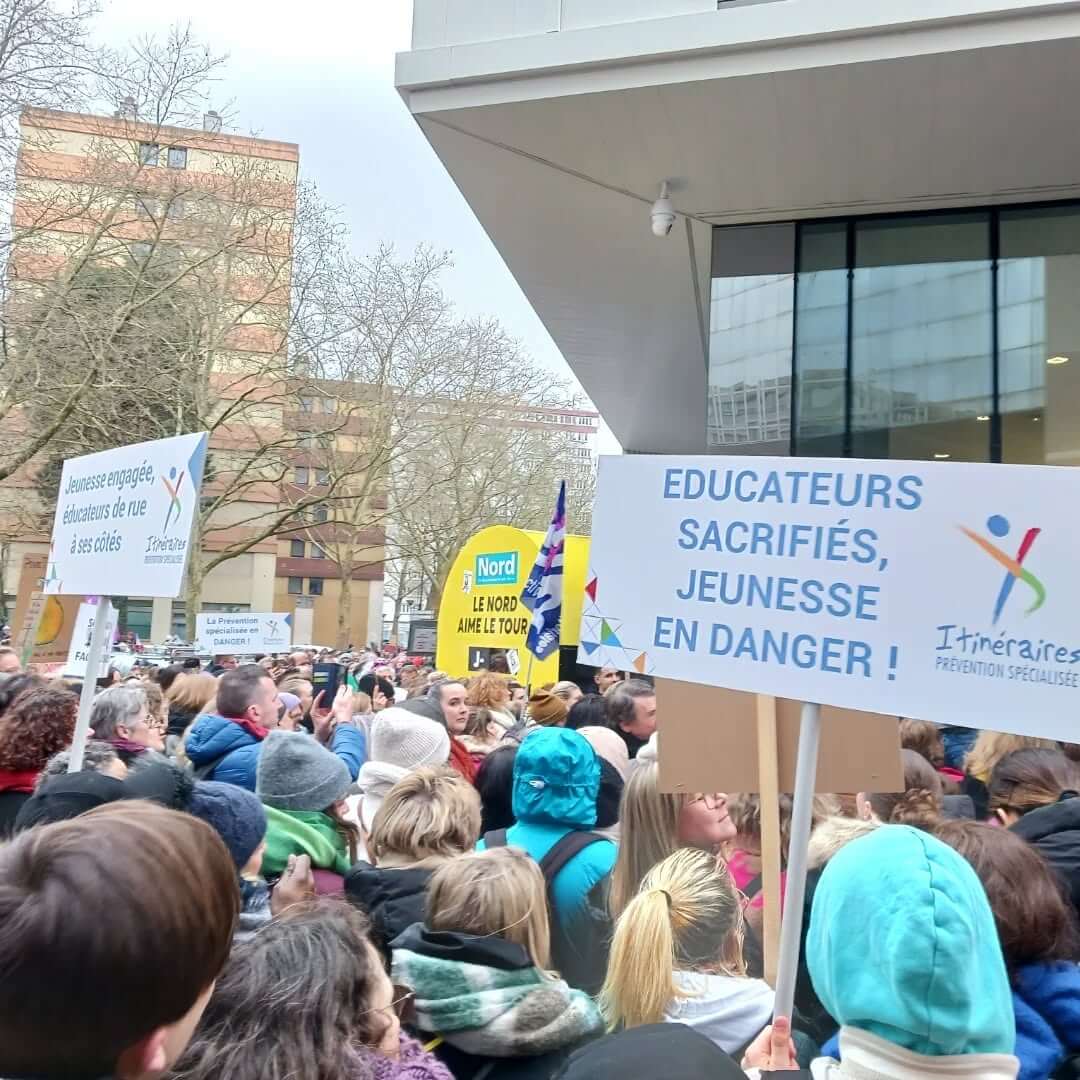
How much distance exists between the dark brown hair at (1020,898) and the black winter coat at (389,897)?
4.69 feet

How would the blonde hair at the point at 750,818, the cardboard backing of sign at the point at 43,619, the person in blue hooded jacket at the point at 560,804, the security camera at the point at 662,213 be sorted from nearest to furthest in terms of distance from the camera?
the person in blue hooded jacket at the point at 560,804 → the blonde hair at the point at 750,818 → the security camera at the point at 662,213 → the cardboard backing of sign at the point at 43,619

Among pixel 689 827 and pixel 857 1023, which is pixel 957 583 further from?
pixel 689 827

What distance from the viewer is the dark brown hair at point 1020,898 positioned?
221cm

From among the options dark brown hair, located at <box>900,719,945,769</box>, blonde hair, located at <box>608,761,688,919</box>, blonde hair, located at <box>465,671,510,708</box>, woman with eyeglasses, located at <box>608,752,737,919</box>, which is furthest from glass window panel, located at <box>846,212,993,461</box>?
blonde hair, located at <box>608,761,688,919</box>

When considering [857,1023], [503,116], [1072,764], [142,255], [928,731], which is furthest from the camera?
[142,255]

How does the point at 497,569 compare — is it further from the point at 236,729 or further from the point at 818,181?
the point at 236,729

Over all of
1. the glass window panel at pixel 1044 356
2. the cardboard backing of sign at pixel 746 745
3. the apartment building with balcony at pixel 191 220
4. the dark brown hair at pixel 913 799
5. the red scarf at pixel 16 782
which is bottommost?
the red scarf at pixel 16 782

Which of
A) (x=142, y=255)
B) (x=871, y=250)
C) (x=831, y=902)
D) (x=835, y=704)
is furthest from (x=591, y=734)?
(x=142, y=255)

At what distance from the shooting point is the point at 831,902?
1.75m

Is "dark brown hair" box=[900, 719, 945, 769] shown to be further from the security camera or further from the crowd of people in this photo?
the security camera

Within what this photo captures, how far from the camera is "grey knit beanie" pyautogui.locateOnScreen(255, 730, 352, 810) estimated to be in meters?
3.57

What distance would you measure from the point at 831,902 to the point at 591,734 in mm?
2995

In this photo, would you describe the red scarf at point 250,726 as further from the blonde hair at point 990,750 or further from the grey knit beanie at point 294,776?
the blonde hair at point 990,750

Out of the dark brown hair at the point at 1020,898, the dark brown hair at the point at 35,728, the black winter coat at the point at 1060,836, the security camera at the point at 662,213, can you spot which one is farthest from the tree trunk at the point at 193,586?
the dark brown hair at the point at 1020,898
